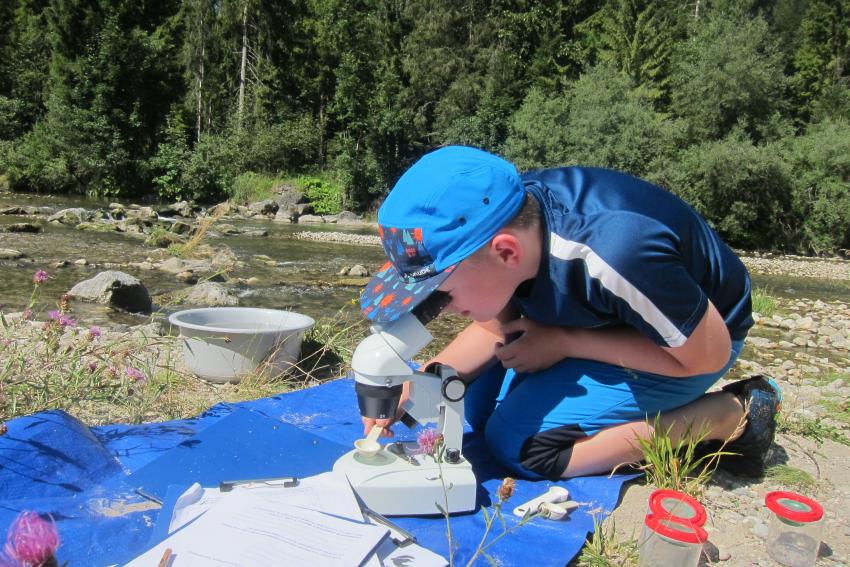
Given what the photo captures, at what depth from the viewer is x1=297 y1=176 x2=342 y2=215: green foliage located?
20.8 metres

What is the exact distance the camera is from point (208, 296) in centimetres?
574

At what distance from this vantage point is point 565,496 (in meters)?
1.71

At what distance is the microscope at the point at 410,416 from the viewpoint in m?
1.47

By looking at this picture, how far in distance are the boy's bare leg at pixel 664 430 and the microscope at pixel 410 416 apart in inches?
15.7

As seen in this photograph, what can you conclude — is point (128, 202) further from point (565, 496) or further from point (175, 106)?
point (565, 496)

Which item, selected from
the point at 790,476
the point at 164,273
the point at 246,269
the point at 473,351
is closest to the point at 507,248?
the point at 473,351

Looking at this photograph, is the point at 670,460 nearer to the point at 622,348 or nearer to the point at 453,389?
the point at 622,348

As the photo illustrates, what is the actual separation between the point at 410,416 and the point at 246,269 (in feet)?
23.1

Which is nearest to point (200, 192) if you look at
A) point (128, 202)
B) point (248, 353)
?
point (128, 202)

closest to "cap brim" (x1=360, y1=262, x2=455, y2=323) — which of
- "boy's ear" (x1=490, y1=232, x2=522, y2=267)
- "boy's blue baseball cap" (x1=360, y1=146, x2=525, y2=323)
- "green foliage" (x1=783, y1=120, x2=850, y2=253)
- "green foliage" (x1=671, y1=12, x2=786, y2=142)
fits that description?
"boy's blue baseball cap" (x1=360, y1=146, x2=525, y2=323)

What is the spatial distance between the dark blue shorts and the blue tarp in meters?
0.08

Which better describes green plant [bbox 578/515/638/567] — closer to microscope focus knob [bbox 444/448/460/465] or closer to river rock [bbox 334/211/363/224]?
microscope focus knob [bbox 444/448/460/465]

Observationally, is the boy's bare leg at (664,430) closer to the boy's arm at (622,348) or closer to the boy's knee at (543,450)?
the boy's knee at (543,450)

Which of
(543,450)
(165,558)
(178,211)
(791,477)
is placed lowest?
(178,211)
